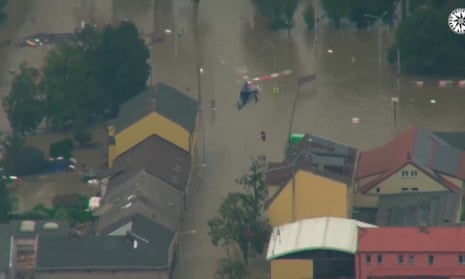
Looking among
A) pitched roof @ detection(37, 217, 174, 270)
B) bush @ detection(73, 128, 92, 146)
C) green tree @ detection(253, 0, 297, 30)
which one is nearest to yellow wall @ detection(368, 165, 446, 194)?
pitched roof @ detection(37, 217, 174, 270)

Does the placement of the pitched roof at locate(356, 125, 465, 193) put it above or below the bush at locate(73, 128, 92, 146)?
below

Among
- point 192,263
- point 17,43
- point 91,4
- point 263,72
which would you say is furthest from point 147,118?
point 91,4

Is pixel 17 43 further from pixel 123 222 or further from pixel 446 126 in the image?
pixel 123 222

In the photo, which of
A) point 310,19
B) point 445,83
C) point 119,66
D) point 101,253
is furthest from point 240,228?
point 310,19

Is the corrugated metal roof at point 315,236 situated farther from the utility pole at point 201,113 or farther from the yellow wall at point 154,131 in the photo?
the utility pole at point 201,113

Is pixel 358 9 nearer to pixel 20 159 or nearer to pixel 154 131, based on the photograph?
pixel 154 131

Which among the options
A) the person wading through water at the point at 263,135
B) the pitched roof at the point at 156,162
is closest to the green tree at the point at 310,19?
the person wading through water at the point at 263,135

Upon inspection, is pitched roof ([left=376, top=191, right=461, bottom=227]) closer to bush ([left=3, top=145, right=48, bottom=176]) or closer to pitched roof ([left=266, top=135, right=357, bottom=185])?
pitched roof ([left=266, top=135, right=357, bottom=185])
